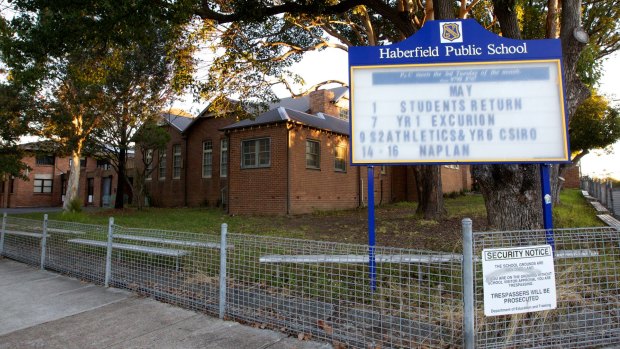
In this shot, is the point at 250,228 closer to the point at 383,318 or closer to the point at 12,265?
the point at 12,265

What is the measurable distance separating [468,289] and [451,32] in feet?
10.4

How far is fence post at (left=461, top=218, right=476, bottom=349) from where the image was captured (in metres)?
3.30

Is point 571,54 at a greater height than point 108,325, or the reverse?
point 571,54

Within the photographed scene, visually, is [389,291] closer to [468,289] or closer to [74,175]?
[468,289]

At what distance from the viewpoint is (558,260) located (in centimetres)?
403

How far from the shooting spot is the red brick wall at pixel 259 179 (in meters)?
17.4

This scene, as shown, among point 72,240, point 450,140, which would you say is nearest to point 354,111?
point 450,140

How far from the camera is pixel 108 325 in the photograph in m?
4.62

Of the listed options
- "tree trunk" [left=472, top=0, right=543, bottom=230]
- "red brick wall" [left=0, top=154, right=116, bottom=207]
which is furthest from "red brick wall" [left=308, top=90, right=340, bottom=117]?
"red brick wall" [left=0, top=154, right=116, bottom=207]

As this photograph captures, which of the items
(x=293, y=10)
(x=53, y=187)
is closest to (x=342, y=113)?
(x=293, y=10)

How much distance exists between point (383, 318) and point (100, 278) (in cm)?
475

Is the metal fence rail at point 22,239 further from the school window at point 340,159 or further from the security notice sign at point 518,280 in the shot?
the school window at point 340,159

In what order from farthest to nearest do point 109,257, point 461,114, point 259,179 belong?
point 259,179 → point 109,257 → point 461,114

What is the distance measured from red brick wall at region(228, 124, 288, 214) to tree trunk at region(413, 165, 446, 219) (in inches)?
237
